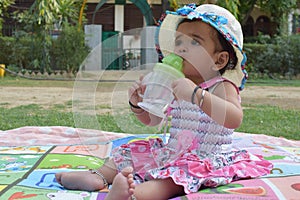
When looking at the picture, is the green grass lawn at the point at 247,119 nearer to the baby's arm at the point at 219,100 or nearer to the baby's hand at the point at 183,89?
the baby's arm at the point at 219,100

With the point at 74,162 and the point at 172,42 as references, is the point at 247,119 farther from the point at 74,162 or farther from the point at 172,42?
the point at 172,42

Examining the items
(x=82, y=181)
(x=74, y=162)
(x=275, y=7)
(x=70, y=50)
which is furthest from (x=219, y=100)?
(x=275, y=7)

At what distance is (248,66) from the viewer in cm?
1170

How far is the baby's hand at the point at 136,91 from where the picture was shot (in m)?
1.74

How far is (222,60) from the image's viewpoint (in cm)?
181

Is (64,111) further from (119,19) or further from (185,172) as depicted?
(119,19)

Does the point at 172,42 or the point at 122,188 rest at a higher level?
the point at 172,42

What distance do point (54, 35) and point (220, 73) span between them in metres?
10.2

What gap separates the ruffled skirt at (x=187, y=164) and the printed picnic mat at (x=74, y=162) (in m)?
0.04

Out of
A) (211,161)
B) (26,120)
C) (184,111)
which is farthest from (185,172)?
(26,120)

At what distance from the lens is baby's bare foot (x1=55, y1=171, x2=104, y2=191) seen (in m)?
1.78

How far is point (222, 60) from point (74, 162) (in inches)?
33.4

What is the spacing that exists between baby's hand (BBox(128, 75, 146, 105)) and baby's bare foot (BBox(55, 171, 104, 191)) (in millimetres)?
306

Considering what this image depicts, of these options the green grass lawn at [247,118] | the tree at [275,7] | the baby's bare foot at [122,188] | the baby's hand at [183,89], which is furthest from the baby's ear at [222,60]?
the tree at [275,7]
